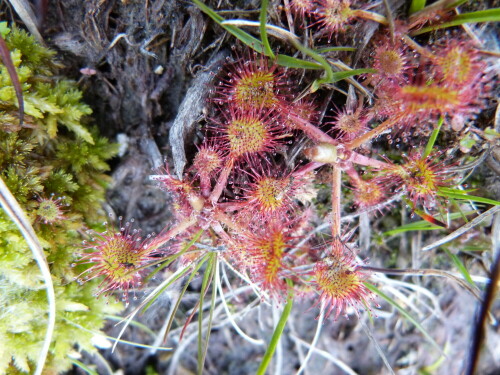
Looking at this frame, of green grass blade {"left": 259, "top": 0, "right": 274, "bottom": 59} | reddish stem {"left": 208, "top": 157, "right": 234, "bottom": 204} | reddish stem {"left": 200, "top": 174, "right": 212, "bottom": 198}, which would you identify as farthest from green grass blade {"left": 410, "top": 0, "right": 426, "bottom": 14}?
reddish stem {"left": 200, "top": 174, "right": 212, "bottom": 198}

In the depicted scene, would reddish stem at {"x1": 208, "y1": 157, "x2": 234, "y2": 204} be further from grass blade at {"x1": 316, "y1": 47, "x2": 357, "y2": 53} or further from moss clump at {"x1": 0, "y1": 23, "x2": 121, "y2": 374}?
moss clump at {"x1": 0, "y1": 23, "x2": 121, "y2": 374}

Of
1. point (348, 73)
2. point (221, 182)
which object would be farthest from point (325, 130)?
point (221, 182)

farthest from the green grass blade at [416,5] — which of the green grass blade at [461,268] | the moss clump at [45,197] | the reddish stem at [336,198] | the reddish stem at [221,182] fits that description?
the moss clump at [45,197]

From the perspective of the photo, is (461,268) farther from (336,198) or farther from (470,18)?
(470,18)

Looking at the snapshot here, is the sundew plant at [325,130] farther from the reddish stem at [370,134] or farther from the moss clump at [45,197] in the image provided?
the moss clump at [45,197]

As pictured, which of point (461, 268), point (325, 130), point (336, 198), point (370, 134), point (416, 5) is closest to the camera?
point (416, 5)

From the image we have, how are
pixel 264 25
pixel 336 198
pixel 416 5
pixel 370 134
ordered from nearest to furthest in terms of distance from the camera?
pixel 264 25, pixel 416 5, pixel 370 134, pixel 336 198

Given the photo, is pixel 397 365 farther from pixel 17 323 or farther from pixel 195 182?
pixel 17 323
